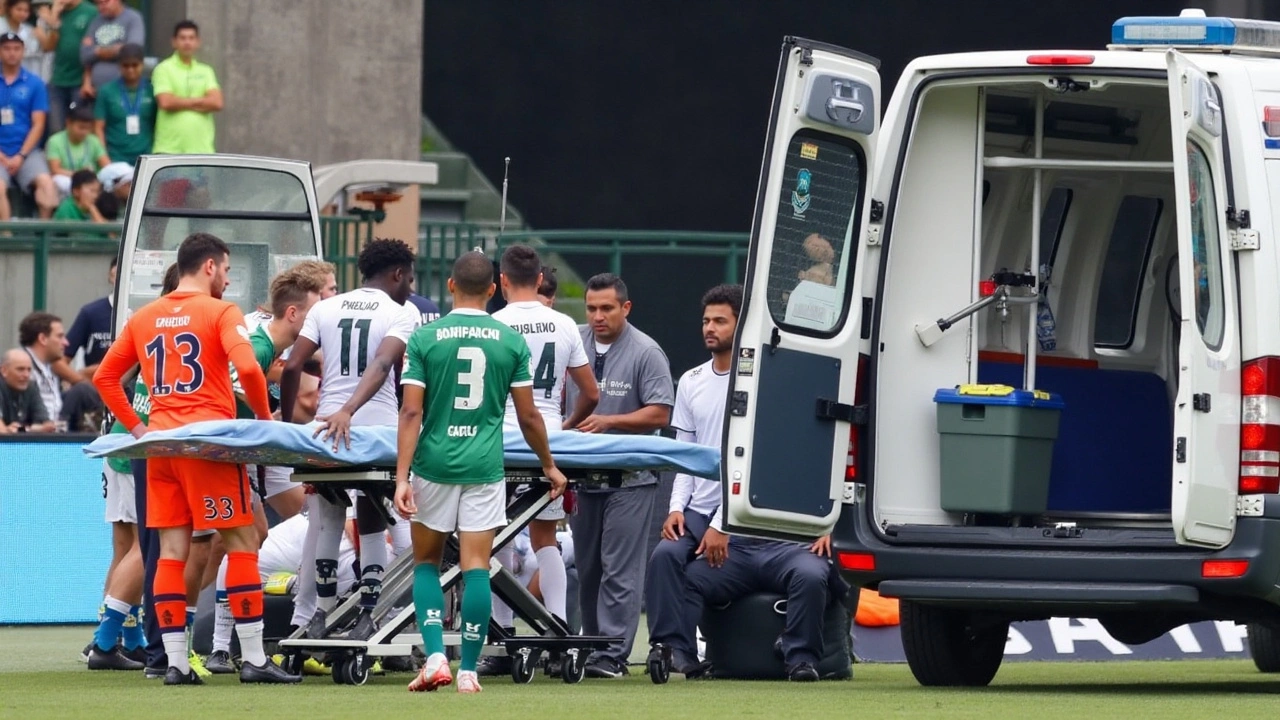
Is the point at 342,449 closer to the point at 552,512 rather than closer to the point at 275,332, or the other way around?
the point at 275,332

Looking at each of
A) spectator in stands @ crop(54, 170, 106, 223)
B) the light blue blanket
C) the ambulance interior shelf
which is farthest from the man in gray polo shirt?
spectator in stands @ crop(54, 170, 106, 223)

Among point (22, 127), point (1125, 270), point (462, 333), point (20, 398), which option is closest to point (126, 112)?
point (22, 127)

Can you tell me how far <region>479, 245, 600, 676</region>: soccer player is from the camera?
10820mm

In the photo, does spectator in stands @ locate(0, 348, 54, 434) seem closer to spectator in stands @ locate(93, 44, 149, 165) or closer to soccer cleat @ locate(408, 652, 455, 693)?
spectator in stands @ locate(93, 44, 149, 165)

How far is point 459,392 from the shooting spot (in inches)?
376

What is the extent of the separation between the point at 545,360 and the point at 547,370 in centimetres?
5

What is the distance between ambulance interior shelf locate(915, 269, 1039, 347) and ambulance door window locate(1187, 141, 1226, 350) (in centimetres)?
92

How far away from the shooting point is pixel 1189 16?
9711mm

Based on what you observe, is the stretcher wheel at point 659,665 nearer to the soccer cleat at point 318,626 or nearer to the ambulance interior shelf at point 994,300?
the soccer cleat at point 318,626

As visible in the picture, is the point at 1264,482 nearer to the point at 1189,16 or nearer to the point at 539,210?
the point at 1189,16

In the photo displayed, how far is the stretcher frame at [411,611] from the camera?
1009 centimetres

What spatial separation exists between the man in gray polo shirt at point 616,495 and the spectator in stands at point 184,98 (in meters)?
8.04

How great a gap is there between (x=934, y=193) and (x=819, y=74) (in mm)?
823

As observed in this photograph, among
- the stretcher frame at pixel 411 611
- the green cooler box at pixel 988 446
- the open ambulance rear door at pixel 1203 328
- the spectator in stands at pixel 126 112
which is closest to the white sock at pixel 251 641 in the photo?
the stretcher frame at pixel 411 611
